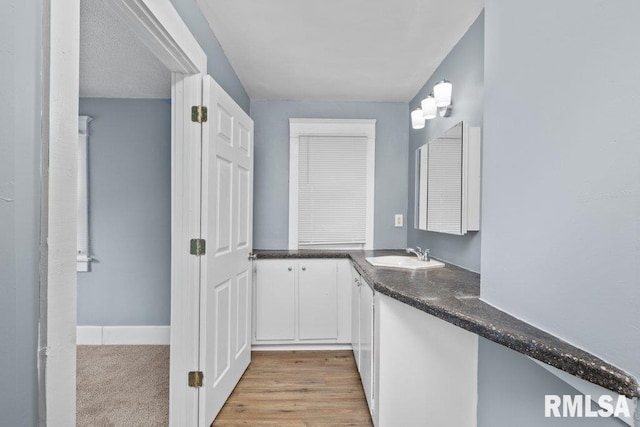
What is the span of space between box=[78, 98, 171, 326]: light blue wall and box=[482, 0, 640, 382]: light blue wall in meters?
2.93

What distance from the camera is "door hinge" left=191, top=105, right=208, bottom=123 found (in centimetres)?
178

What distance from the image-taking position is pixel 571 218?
87 centimetres

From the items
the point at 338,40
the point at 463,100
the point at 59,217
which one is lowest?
the point at 59,217

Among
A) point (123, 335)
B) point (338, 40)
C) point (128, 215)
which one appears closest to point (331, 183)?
point (338, 40)

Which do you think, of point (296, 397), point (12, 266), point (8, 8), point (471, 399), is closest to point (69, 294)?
point (12, 266)

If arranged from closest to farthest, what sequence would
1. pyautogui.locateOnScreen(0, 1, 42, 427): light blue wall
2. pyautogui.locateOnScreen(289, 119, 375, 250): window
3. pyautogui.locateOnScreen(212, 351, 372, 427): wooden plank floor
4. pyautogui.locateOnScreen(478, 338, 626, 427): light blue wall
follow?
1. pyautogui.locateOnScreen(0, 1, 42, 427): light blue wall
2. pyautogui.locateOnScreen(478, 338, 626, 427): light blue wall
3. pyautogui.locateOnScreen(212, 351, 372, 427): wooden plank floor
4. pyautogui.locateOnScreen(289, 119, 375, 250): window

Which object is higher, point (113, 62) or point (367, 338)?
point (113, 62)

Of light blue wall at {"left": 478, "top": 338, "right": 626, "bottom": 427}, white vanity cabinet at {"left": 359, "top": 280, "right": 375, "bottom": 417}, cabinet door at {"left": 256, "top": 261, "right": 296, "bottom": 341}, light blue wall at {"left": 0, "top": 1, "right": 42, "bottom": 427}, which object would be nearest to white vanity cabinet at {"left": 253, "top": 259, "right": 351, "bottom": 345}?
cabinet door at {"left": 256, "top": 261, "right": 296, "bottom": 341}

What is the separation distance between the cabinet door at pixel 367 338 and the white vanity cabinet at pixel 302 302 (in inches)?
28.7

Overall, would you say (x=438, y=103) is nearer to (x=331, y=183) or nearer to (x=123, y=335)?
(x=331, y=183)

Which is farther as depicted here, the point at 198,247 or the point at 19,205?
the point at 198,247

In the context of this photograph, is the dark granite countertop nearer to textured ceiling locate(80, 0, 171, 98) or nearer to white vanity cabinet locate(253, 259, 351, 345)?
white vanity cabinet locate(253, 259, 351, 345)

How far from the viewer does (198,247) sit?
1.78 m

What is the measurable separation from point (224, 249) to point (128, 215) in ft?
5.58
